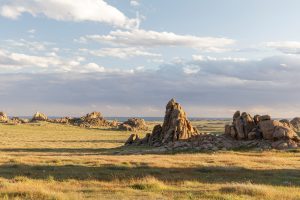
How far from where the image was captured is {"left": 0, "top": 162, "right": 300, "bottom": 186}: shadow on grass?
1252 inches

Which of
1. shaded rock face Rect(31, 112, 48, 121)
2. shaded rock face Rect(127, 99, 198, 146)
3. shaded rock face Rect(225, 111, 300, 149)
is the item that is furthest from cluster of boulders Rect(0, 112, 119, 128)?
shaded rock face Rect(225, 111, 300, 149)

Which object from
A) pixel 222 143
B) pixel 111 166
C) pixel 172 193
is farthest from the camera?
pixel 222 143

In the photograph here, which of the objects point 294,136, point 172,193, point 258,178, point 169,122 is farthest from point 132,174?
point 169,122

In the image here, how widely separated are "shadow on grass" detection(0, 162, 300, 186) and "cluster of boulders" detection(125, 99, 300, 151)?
989 inches

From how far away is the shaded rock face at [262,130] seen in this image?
2485 inches

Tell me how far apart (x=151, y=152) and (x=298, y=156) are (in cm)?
1916

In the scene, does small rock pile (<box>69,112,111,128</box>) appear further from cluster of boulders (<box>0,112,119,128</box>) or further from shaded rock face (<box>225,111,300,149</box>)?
shaded rock face (<box>225,111,300,149</box>)

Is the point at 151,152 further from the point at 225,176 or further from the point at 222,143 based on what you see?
the point at 225,176

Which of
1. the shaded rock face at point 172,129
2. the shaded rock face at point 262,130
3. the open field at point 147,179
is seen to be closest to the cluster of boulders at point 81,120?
the shaded rock face at point 172,129

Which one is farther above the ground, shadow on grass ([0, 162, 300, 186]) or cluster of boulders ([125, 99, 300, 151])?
cluster of boulders ([125, 99, 300, 151])

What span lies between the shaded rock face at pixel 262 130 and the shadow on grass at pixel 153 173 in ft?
83.2

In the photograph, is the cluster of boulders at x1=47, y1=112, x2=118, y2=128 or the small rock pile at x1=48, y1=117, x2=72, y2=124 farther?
the cluster of boulders at x1=47, y1=112, x2=118, y2=128

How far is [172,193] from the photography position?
2283 cm

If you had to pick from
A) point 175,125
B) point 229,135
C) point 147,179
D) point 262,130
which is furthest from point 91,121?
point 147,179
